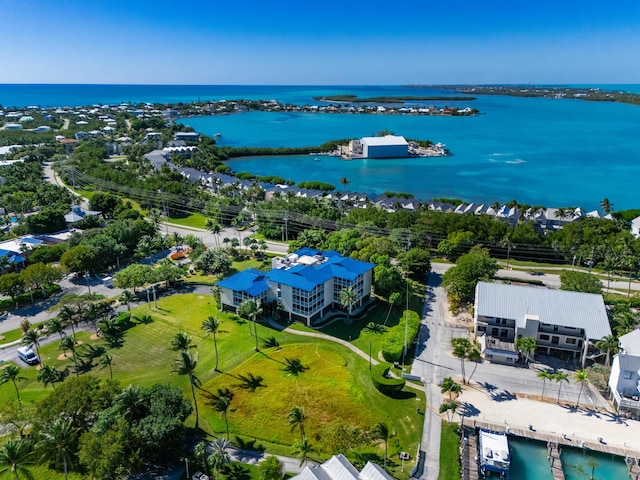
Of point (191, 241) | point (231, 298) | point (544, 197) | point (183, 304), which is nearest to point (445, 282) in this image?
point (231, 298)

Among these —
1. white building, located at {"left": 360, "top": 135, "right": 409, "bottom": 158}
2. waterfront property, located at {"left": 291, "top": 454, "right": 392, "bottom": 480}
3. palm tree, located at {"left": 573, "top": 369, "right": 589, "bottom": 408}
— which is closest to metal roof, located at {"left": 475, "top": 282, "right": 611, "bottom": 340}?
palm tree, located at {"left": 573, "top": 369, "right": 589, "bottom": 408}

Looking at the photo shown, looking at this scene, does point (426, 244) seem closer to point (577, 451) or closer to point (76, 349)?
point (577, 451)

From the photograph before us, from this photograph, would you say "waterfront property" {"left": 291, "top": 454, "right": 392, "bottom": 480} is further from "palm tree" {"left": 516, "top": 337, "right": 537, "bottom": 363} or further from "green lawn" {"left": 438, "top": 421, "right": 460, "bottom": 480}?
"palm tree" {"left": 516, "top": 337, "right": 537, "bottom": 363}

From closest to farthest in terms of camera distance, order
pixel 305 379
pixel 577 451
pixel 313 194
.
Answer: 1. pixel 577 451
2. pixel 305 379
3. pixel 313 194

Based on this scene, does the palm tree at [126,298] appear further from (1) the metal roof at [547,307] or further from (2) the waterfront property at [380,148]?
(2) the waterfront property at [380,148]

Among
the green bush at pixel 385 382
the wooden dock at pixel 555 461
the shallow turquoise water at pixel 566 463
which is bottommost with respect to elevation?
the shallow turquoise water at pixel 566 463

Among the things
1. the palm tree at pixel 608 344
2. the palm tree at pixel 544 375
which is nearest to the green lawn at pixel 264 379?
Result: the palm tree at pixel 544 375
